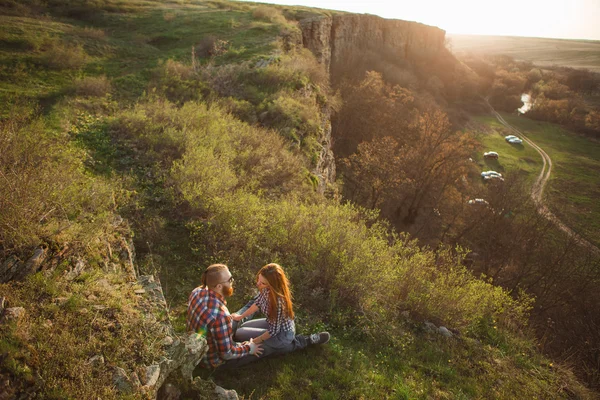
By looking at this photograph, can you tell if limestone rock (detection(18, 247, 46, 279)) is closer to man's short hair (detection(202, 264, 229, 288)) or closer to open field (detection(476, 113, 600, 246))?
man's short hair (detection(202, 264, 229, 288))

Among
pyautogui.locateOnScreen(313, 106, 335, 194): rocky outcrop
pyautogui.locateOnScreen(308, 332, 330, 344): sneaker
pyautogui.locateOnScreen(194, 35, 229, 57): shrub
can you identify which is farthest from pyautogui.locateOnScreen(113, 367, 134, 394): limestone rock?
pyautogui.locateOnScreen(194, 35, 229, 57): shrub

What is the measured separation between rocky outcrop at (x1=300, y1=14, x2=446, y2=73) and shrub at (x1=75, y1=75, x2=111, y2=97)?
709 inches

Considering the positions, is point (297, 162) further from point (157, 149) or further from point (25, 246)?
point (25, 246)

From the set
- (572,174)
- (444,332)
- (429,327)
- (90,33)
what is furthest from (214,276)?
(572,174)

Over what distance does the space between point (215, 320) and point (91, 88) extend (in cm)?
1070

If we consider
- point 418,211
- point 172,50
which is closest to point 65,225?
point 172,50

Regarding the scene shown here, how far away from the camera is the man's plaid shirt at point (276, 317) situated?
14.7 feet

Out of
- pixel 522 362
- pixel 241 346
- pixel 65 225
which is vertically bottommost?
pixel 522 362

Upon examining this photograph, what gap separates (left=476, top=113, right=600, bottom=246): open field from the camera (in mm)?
29008

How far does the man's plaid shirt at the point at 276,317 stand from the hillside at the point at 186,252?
0.52 m

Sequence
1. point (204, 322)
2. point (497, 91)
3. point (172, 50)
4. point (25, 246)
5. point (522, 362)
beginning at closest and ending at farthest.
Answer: point (25, 246) → point (204, 322) → point (522, 362) → point (172, 50) → point (497, 91)

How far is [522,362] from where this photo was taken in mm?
6273

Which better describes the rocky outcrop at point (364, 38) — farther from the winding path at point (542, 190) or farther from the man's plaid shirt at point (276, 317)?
the man's plaid shirt at point (276, 317)

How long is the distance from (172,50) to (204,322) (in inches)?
716
